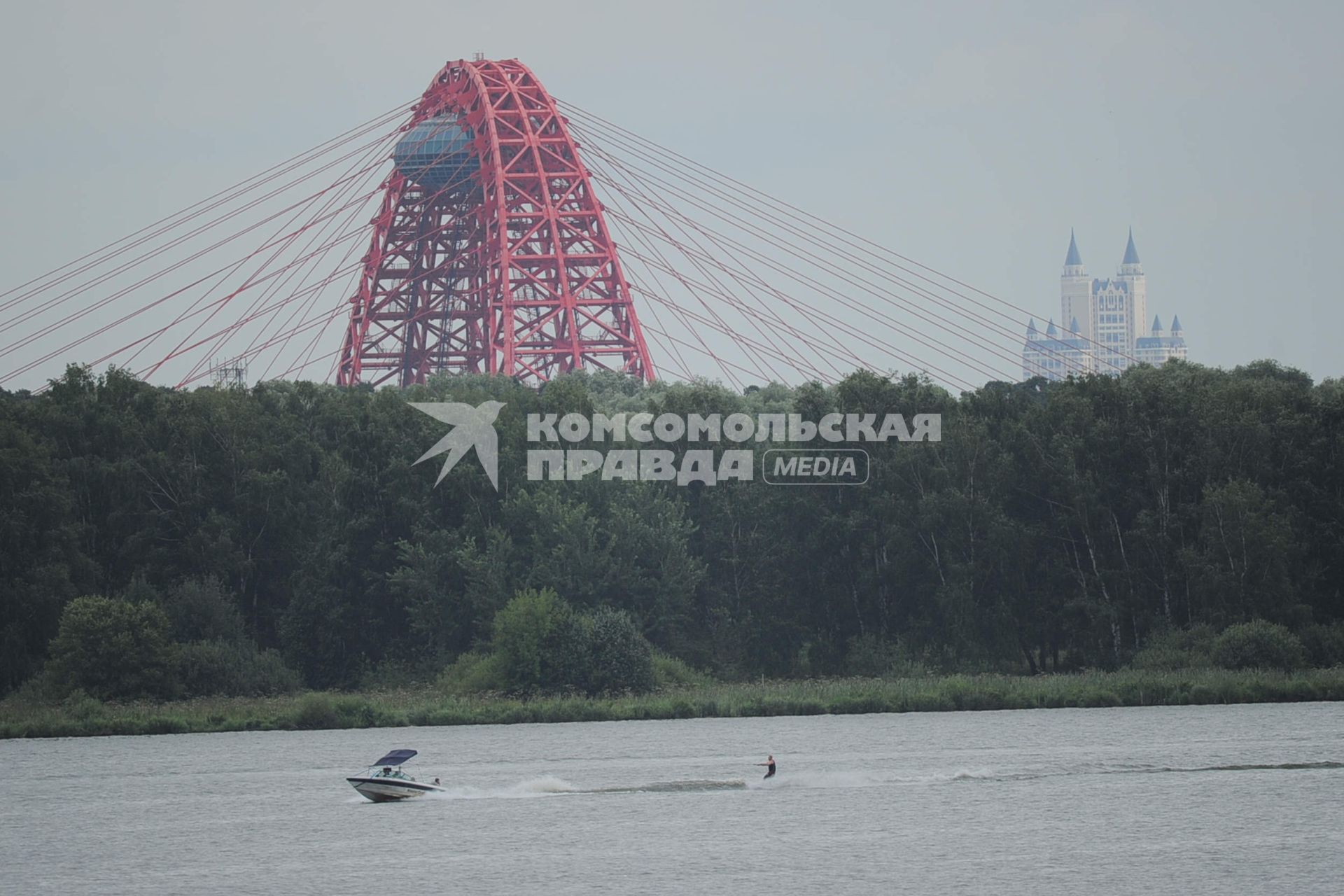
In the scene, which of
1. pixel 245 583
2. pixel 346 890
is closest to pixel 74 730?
pixel 245 583

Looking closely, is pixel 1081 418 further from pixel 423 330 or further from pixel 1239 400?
pixel 423 330

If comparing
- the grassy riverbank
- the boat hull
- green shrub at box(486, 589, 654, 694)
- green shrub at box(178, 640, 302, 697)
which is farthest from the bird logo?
the boat hull

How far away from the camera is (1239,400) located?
74.6 meters

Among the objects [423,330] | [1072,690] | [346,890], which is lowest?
[346,890]

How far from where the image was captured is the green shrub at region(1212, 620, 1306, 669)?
221ft

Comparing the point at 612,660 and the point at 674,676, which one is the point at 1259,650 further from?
the point at 612,660

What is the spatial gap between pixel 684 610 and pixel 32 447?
80.2 ft

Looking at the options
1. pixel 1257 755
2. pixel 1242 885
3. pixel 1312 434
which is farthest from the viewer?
pixel 1312 434

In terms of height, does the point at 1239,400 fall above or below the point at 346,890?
above

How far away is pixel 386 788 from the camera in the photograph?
51.1 m

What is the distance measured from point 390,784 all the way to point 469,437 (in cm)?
2894

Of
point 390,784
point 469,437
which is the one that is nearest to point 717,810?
point 390,784

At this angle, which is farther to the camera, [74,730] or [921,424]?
[921,424]

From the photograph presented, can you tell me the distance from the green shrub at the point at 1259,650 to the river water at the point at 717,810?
257 cm
